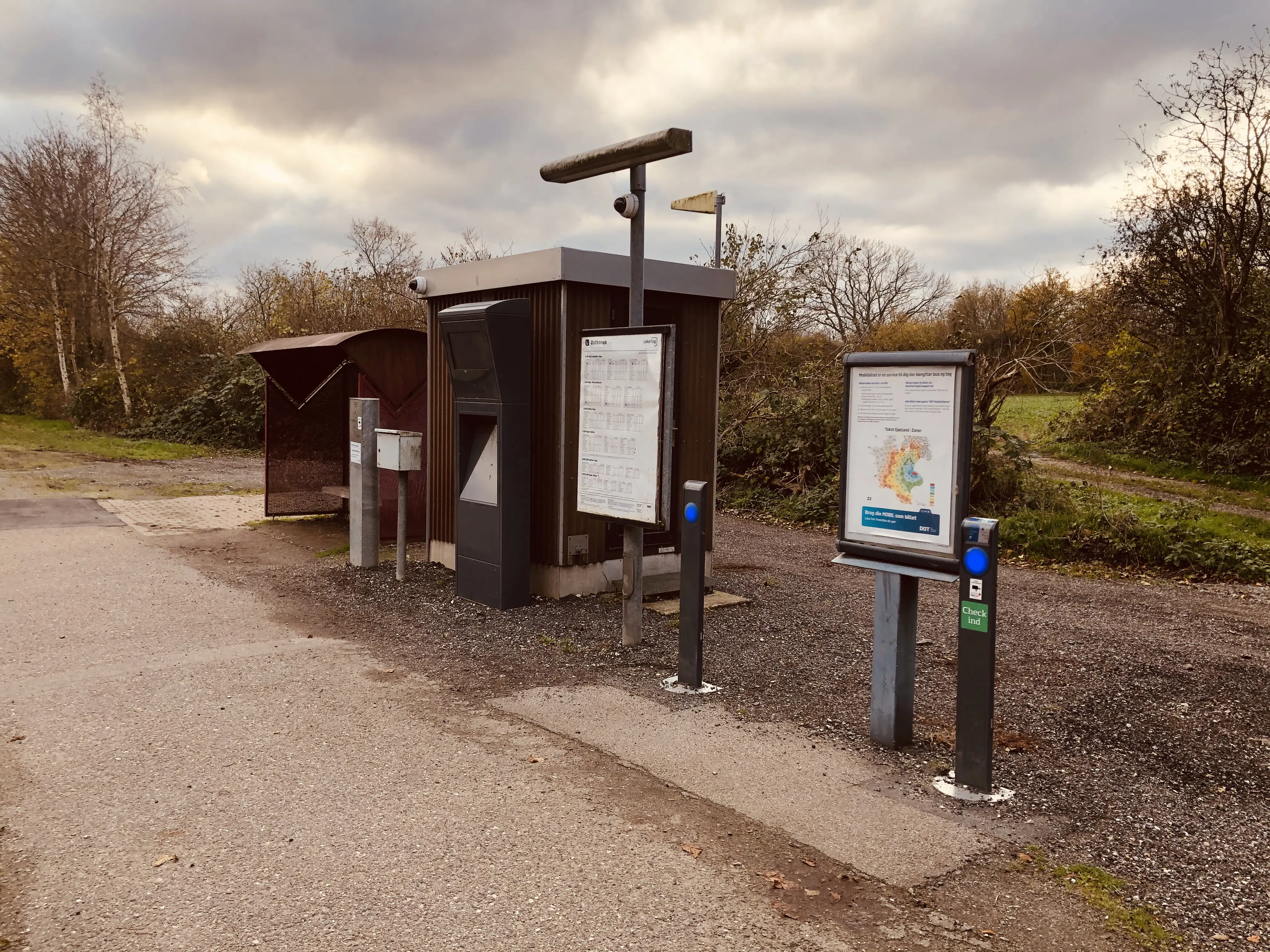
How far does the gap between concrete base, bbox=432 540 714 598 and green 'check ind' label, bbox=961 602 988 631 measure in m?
3.86

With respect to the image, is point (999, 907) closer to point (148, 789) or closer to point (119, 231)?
point (148, 789)

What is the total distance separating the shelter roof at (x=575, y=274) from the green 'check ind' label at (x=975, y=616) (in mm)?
3666

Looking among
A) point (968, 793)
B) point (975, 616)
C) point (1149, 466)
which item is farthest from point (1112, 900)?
point (1149, 466)

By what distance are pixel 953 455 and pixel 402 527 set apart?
5.27m

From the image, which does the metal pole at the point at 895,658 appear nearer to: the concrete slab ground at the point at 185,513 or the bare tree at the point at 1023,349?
the bare tree at the point at 1023,349

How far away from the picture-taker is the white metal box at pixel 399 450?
8.21m

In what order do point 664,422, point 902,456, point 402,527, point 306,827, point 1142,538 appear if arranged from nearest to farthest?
point 306,827, point 902,456, point 664,422, point 402,527, point 1142,538

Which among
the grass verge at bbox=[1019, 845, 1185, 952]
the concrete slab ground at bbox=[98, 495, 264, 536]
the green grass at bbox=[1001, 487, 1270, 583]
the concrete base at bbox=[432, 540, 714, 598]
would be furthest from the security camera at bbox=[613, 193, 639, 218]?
the concrete slab ground at bbox=[98, 495, 264, 536]

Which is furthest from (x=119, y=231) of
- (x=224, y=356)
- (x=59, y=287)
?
(x=224, y=356)

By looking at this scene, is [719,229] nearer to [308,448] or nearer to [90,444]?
[308,448]

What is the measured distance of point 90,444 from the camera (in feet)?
72.8

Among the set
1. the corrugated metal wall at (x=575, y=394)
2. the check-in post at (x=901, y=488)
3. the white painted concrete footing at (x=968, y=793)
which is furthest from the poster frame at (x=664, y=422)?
the white painted concrete footing at (x=968, y=793)

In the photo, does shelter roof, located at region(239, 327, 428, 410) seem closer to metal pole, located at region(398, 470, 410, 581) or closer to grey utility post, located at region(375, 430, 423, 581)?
grey utility post, located at region(375, 430, 423, 581)

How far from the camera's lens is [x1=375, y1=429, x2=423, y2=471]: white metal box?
8211mm
